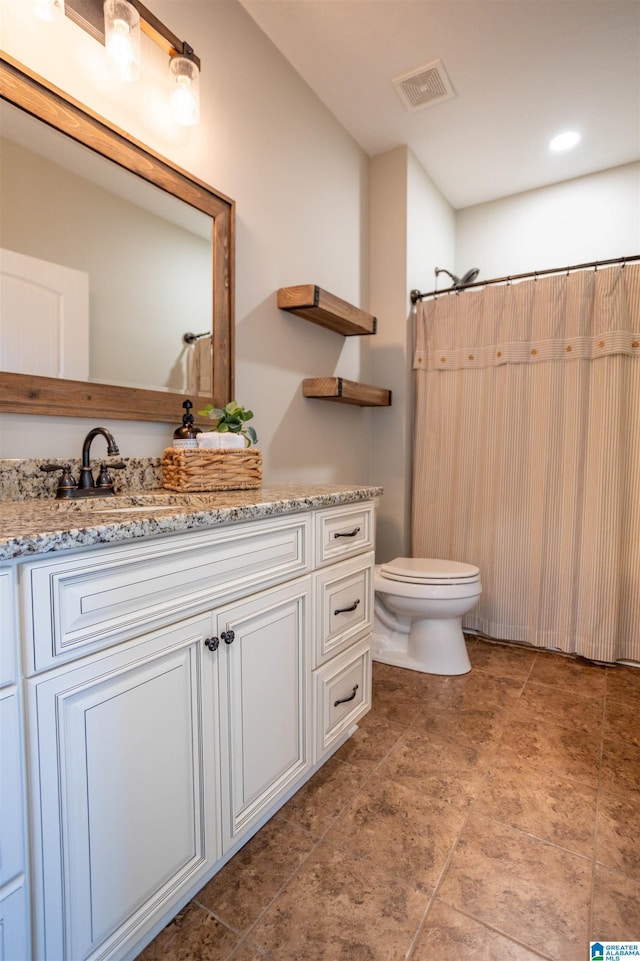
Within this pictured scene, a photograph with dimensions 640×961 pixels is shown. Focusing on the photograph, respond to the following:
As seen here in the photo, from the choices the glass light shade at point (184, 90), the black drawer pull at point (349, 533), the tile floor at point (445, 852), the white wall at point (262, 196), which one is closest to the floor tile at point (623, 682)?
the tile floor at point (445, 852)

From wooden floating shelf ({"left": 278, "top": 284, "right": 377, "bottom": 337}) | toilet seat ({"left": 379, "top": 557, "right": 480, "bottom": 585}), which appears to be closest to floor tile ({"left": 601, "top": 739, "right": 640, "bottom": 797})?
toilet seat ({"left": 379, "top": 557, "right": 480, "bottom": 585})

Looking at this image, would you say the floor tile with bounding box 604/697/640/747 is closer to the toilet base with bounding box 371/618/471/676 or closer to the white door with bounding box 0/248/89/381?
the toilet base with bounding box 371/618/471/676

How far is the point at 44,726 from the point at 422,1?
241cm

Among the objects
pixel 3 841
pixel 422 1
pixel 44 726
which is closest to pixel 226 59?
pixel 422 1

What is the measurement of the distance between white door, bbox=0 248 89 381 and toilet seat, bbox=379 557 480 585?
4.64 feet

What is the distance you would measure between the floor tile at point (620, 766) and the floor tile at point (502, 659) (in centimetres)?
48

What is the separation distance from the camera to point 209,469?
1.33 meters

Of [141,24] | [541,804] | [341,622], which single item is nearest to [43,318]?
[141,24]

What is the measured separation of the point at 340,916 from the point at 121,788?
58 centimetres

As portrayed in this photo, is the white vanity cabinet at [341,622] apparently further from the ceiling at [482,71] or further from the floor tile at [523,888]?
the ceiling at [482,71]

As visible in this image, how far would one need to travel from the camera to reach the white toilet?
193 cm

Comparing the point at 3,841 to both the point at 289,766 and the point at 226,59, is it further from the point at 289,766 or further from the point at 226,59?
the point at 226,59

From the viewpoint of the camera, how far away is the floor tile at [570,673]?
76.0 inches

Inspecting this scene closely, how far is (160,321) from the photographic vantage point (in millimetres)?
1405
